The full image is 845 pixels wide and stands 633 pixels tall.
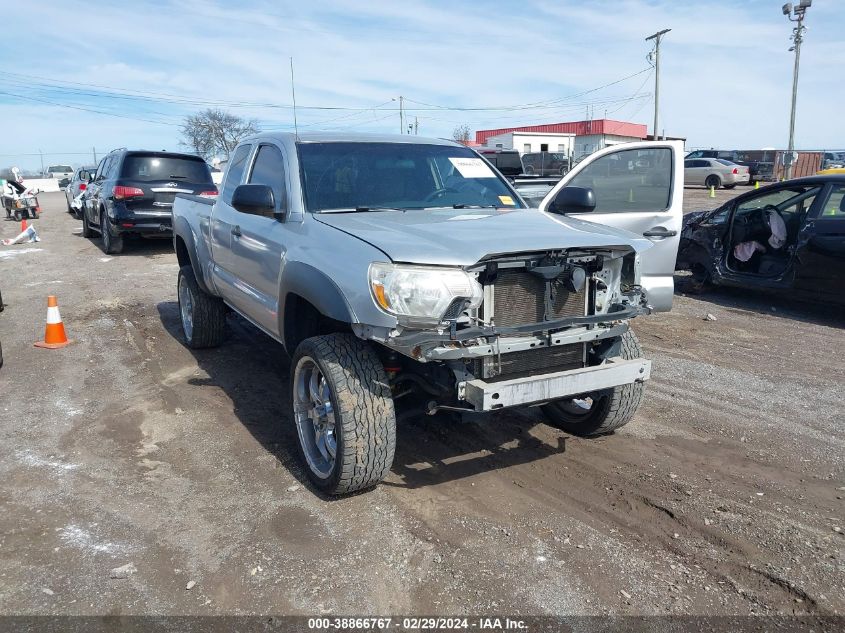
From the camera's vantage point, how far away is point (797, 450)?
14.3 feet

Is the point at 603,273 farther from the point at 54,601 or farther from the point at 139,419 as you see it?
the point at 139,419

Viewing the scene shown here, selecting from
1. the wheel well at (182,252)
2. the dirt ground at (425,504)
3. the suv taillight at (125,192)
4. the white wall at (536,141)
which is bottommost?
the dirt ground at (425,504)

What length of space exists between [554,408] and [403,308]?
192 centimetres

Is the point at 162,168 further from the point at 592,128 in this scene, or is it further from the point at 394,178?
the point at 592,128

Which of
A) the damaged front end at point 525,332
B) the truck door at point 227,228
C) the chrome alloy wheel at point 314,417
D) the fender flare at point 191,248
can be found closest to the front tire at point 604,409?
the damaged front end at point 525,332

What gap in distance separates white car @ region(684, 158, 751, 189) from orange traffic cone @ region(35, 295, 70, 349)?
29.2 metres

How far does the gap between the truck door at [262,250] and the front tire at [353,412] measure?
2.60ft

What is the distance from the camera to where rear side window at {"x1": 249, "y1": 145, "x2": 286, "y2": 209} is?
452 cm

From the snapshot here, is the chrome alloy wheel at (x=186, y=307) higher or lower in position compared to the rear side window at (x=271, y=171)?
lower

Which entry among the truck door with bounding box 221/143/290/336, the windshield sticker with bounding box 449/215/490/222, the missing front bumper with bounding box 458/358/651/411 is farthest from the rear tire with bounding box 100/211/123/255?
the missing front bumper with bounding box 458/358/651/411

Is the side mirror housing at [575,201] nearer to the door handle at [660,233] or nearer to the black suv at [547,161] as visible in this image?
the door handle at [660,233]

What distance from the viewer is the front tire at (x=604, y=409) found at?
407cm

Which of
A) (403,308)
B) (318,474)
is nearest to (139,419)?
(318,474)

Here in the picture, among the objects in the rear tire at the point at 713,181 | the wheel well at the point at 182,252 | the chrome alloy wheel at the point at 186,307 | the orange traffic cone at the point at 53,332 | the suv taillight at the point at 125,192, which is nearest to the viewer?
the chrome alloy wheel at the point at 186,307
